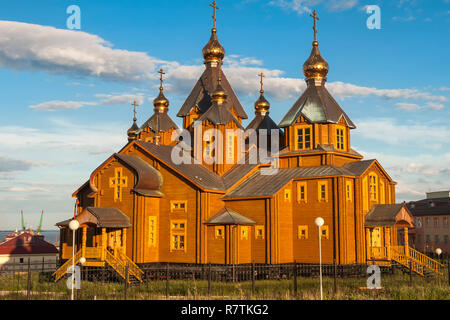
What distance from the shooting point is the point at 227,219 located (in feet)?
96.1

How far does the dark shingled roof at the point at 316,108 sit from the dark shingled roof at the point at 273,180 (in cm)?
313

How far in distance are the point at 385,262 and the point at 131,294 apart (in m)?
15.0

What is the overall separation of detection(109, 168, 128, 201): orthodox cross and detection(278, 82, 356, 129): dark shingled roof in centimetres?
1033

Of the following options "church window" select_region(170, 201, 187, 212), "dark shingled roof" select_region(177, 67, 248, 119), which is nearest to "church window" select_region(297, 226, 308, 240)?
"church window" select_region(170, 201, 187, 212)

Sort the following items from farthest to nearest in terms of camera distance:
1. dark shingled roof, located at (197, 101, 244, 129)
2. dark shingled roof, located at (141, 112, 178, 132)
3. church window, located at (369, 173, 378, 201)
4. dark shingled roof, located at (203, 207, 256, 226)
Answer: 1. dark shingled roof, located at (141, 112, 178, 132)
2. dark shingled roof, located at (197, 101, 244, 129)
3. church window, located at (369, 173, 378, 201)
4. dark shingled roof, located at (203, 207, 256, 226)

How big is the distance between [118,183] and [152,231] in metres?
3.48

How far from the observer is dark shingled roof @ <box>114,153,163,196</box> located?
30094 millimetres

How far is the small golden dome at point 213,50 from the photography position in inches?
1581

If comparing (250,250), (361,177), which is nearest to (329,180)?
(361,177)

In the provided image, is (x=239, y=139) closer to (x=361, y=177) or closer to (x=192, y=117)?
(x=192, y=117)

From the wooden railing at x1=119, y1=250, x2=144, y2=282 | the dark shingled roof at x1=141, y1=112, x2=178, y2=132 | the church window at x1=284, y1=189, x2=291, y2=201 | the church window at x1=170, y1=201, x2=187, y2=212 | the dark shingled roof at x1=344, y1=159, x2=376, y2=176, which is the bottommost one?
the wooden railing at x1=119, y1=250, x2=144, y2=282

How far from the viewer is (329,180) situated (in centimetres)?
2955

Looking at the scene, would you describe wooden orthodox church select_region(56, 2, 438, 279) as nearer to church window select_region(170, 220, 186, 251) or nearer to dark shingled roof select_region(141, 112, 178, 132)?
church window select_region(170, 220, 186, 251)

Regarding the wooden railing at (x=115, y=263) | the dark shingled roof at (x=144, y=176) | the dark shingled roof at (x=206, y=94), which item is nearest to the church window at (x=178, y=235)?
the dark shingled roof at (x=144, y=176)
